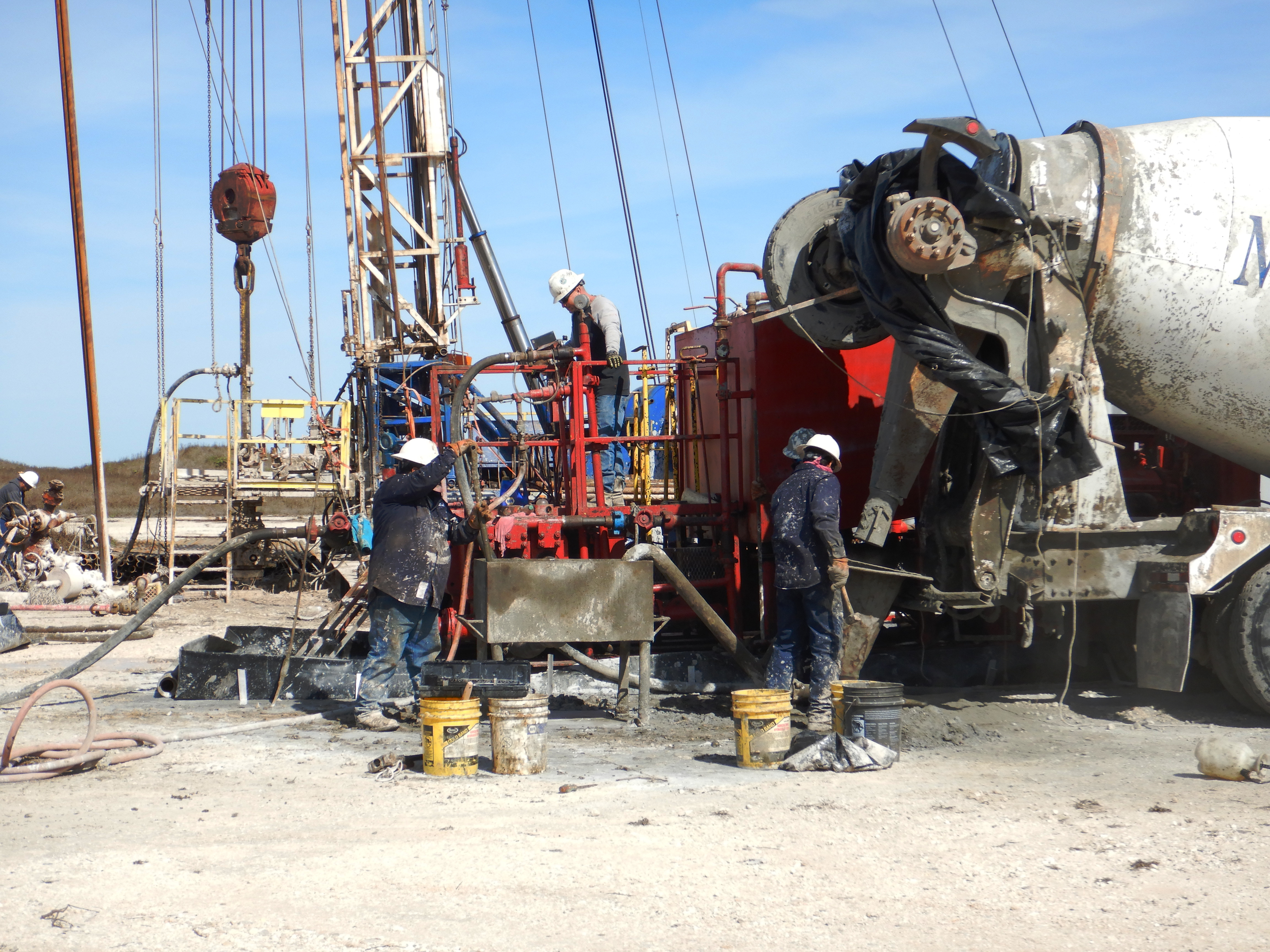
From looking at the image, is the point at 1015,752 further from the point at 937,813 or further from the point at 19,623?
the point at 19,623

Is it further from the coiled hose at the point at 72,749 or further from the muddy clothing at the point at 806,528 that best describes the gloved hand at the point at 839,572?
the coiled hose at the point at 72,749

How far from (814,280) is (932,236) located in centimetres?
127

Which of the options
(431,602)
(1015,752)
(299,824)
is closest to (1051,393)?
(1015,752)

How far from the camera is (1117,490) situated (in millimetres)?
7066

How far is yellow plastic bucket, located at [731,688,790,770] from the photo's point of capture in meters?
6.25

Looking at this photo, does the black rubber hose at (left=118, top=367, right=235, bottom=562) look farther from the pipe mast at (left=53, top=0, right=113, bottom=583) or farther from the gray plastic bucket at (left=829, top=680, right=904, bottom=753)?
the gray plastic bucket at (left=829, top=680, right=904, bottom=753)

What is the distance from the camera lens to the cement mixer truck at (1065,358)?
6.67 m

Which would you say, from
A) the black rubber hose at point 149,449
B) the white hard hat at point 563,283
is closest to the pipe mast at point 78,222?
the black rubber hose at point 149,449

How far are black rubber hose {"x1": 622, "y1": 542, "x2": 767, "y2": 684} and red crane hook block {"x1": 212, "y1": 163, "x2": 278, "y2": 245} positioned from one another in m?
15.5

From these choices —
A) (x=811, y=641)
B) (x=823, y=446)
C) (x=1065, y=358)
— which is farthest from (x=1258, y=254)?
(x=811, y=641)

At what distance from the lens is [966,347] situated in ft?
22.4

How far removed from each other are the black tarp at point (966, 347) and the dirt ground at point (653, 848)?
1.67 metres

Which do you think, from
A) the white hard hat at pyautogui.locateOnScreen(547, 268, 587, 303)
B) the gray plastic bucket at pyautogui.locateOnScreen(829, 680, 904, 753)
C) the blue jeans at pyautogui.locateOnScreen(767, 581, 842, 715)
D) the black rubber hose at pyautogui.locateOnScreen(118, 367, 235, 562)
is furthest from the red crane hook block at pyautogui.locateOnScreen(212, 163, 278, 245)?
the gray plastic bucket at pyautogui.locateOnScreen(829, 680, 904, 753)

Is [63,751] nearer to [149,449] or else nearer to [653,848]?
[653,848]
